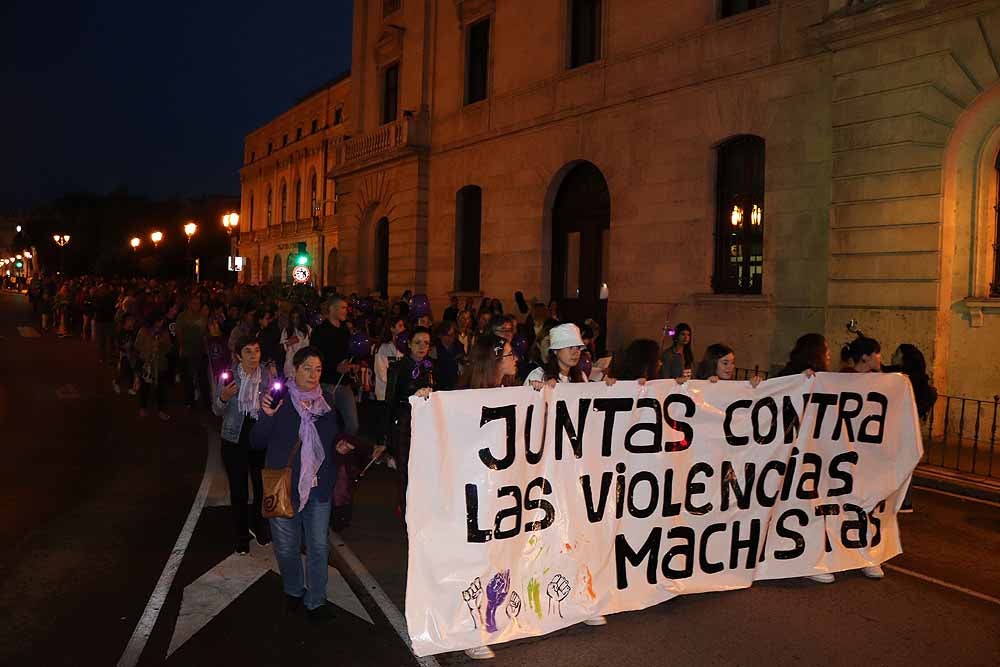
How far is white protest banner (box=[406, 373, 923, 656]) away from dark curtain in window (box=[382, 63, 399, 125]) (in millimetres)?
23731

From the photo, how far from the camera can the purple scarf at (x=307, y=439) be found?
5.12 meters

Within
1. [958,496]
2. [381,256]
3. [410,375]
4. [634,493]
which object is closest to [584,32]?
[381,256]

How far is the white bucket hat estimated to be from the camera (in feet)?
18.9

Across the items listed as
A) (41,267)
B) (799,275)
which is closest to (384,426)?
(799,275)

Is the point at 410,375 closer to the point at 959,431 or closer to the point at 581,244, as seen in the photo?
the point at 959,431

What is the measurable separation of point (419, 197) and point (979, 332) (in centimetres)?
1652

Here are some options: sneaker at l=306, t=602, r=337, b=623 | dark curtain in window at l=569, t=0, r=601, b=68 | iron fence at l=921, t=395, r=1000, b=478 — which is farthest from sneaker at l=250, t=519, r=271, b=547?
dark curtain in window at l=569, t=0, r=601, b=68

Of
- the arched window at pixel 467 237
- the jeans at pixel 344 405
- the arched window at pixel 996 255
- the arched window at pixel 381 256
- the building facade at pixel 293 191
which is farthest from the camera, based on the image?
the building facade at pixel 293 191

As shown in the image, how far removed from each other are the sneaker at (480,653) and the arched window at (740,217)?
12.2m

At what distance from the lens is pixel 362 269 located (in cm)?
2906

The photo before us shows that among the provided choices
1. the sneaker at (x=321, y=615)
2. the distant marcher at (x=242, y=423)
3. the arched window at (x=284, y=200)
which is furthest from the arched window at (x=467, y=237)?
the arched window at (x=284, y=200)

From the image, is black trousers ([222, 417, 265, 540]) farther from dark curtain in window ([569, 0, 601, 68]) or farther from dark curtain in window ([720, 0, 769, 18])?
dark curtain in window ([569, 0, 601, 68])

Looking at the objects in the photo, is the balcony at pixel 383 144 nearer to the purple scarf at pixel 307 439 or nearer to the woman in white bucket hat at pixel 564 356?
the woman in white bucket hat at pixel 564 356

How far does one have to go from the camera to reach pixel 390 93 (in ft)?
91.8
